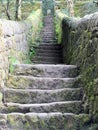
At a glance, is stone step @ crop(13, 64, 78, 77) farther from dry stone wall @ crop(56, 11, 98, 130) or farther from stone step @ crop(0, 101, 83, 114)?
stone step @ crop(0, 101, 83, 114)

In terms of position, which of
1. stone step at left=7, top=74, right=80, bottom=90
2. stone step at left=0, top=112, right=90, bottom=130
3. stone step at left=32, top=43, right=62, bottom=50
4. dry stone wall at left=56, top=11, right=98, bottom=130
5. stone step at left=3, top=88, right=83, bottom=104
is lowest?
stone step at left=32, top=43, right=62, bottom=50

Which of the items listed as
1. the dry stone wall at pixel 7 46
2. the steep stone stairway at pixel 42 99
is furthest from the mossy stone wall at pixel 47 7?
the steep stone stairway at pixel 42 99

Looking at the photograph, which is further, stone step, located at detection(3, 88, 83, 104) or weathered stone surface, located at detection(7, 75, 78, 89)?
weathered stone surface, located at detection(7, 75, 78, 89)

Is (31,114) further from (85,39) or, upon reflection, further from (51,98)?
(85,39)

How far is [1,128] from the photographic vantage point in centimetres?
520

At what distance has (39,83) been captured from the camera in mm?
6355

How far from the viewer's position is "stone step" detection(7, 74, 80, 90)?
6328mm

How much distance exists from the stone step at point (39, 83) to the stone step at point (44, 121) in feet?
3.56

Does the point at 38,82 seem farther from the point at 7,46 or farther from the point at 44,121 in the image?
the point at 44,121

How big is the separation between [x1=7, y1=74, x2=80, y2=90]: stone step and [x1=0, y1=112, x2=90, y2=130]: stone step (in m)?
1.09

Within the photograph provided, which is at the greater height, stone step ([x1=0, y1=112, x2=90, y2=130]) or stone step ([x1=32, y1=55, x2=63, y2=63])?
stone step ([x1=0, y1=112, x2=90, y2=130])

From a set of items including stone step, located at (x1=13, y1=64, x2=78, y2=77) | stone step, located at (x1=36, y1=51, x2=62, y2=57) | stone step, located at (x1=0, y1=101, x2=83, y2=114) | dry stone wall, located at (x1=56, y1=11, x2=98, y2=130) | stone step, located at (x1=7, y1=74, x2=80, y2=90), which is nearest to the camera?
dry stone wall, located at (x1=56, y1=11, x2=98, y2=130)

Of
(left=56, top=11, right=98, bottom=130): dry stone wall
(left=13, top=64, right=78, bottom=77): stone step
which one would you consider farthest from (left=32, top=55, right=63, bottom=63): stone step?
(left=13, top=64, right=78, bottom=77): stone step

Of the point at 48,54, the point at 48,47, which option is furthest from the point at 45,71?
the point at 48,47
